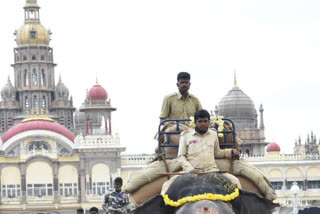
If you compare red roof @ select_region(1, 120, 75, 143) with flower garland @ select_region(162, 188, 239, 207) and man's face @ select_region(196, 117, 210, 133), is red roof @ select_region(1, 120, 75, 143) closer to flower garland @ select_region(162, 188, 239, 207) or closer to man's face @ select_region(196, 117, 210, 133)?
man's face @ select_region(196, 117, 210, 133)

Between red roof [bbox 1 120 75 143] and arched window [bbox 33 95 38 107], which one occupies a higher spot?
arched window [bbox 33 95 38 107]

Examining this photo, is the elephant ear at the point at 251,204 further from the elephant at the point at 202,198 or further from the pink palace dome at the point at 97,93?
the pink palace dome at the point at 97,93

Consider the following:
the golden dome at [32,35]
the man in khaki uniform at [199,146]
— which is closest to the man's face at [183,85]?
the man in khaki uniform at [199,146]

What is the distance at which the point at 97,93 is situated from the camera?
8181 cm

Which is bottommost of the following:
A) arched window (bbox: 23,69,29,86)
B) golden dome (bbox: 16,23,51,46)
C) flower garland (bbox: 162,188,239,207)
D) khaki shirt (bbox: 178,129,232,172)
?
flower garland (bbox: 162,188,239,207)

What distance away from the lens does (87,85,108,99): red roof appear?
8169cm

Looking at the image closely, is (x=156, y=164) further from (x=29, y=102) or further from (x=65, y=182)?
(x=29, y=102)

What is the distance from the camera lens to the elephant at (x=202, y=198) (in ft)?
25.9

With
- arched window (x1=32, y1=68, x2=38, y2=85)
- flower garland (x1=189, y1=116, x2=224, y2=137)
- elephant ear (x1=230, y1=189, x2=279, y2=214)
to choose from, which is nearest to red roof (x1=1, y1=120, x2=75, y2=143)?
arched window (x1=32, y1=68, x2=38, y2=85)

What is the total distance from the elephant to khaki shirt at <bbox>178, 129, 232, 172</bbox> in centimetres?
33

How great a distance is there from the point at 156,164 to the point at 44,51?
283ft

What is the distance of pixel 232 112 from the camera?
9525 cm

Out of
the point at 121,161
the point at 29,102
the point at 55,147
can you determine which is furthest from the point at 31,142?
the point at 29,102

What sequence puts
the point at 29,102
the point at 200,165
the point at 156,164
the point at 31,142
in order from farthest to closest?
1. the point at 29,102
2. the point at 31,142
3. the point at 156,164
4. the point at 200,165
